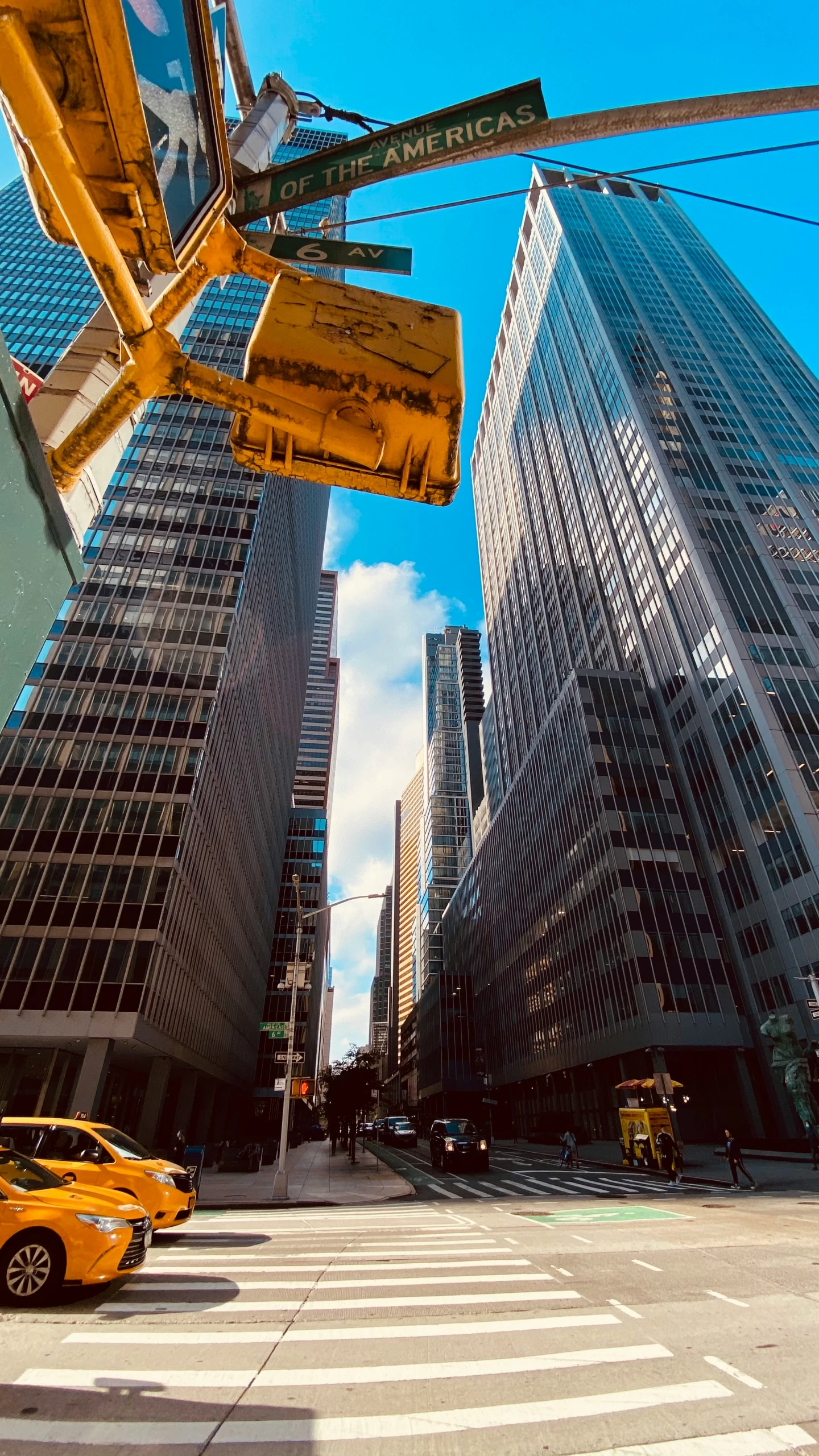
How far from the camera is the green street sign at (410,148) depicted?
9.75 ft

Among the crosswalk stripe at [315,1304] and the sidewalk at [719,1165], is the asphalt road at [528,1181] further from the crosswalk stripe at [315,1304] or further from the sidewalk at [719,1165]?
the crosswalk stripe at [315,1304]

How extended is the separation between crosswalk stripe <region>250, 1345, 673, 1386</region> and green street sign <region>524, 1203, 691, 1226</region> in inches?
357

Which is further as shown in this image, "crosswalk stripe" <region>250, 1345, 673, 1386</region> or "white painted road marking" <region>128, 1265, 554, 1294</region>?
"white painted road marking" <region>128, 1265, 554, 1294</region>

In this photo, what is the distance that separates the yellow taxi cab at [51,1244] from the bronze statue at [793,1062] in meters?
39.9

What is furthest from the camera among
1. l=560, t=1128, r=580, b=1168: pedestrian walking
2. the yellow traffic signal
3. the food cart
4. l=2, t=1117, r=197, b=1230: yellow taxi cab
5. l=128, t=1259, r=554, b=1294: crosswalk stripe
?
l=560, t=1128, r=580, b=1168: pedestrian walking

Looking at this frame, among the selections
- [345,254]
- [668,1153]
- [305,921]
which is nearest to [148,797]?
[305,921]

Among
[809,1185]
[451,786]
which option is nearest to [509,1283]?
[809,1185]

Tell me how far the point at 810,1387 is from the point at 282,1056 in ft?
70.3

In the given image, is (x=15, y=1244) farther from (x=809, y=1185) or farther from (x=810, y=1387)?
(x=809, y=1185)

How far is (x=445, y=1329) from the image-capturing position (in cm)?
555

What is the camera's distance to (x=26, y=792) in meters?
32.1

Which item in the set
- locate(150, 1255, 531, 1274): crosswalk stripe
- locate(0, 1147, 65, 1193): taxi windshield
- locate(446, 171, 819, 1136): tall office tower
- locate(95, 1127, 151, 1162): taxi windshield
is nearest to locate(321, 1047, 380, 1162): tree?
locate(446, 171, 819, 1136): tall office tower

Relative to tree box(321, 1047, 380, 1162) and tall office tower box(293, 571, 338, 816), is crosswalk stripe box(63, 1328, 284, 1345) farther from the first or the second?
tall office tower box(293, 571, 338, 816)

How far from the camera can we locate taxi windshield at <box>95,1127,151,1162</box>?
11.1 m
